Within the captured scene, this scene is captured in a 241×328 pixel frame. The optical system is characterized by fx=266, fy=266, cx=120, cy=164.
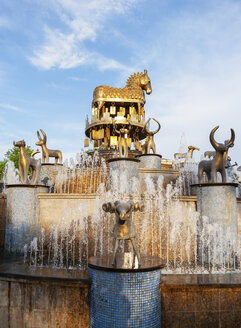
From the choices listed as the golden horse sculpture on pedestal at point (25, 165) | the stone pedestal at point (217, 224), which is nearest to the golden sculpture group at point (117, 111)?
the golden horse sculpture on pedestal at point (25, 165)

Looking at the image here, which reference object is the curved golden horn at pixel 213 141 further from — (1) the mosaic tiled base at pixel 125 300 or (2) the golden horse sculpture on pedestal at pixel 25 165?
(2) the golden horse sculpture on pedestal at pixel 25 165

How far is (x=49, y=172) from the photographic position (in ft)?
46.8

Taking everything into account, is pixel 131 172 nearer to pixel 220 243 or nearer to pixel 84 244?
pixel 84 244

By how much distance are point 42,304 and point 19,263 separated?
2.03 m

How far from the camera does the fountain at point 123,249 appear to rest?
4.79 m

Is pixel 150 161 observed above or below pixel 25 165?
above

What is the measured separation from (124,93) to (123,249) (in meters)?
14.5

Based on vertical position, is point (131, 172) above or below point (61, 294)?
above

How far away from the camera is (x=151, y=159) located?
13578mm

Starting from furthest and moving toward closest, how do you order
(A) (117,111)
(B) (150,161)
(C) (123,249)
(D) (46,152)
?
(A) (117,111), (D) (46,152), (B) (150,161), (C) (123,249)

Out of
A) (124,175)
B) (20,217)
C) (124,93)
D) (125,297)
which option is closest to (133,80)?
(124,93)

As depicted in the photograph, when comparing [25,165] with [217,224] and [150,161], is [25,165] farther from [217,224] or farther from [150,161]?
[217,224]

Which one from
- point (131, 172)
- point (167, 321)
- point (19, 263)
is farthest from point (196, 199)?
point (19, 263)

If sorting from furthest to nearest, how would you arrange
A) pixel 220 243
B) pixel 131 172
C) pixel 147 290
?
pixel 131 172 → pixel 220 243 → pixel 147 290
